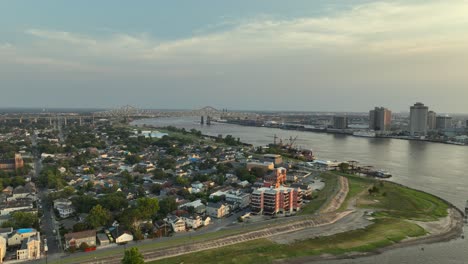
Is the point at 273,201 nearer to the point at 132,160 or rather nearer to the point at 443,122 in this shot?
the point at 132,160

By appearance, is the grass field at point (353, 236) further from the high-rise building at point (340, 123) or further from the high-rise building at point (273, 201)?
the high-rise building at point (340, 123)

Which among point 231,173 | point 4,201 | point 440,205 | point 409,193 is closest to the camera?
point 4,201

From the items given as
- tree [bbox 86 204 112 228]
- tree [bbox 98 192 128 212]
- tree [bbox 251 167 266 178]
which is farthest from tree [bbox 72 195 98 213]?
tree [bbox 251 167 266 178]

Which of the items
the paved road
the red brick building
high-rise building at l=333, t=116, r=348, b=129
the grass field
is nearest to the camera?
the grass field

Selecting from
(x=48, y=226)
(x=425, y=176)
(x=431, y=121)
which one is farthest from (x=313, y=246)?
(x=431, y=121)

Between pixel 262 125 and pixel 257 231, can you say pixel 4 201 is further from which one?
pixel 262 125

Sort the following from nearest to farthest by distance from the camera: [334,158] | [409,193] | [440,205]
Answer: [440,205] → [409,193] → [334,158]

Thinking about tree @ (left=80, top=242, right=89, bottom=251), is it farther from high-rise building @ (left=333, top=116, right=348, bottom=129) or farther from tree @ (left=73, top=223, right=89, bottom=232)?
high-rise building @ (left=333, top=116, right=348, bottom=129)

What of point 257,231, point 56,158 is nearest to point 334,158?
point 257,231
